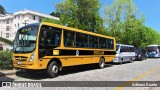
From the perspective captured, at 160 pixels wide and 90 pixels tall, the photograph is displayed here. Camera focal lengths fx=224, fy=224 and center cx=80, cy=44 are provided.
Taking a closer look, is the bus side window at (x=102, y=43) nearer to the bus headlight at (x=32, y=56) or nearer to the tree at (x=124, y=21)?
the bus headlight at (x=32, y=56)

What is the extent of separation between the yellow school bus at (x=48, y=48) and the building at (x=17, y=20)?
51.0 m

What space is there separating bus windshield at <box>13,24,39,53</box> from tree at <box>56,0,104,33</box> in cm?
1799

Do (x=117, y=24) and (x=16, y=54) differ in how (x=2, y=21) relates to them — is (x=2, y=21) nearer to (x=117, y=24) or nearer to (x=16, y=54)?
(x=117, y=24)

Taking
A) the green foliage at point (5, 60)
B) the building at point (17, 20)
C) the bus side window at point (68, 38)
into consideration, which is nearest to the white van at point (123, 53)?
the bus side window at point (68, 38)

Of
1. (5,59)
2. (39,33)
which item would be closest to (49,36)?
(39,33)

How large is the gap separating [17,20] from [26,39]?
62.5 meters

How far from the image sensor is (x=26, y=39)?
36.9 ft

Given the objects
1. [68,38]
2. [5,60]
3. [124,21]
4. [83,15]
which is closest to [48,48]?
[68,38]

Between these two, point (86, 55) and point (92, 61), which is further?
point (92, 61)

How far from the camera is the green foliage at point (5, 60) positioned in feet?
42.9

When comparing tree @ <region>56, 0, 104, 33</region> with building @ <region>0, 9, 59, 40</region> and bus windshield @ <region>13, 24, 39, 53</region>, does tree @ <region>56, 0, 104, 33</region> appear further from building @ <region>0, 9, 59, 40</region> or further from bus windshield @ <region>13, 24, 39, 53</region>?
building @ <region>0, 9, 59, 40</region>

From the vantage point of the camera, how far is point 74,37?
13.7m

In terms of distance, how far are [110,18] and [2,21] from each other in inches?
2218

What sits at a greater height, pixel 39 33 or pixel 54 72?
pixel 39 33
